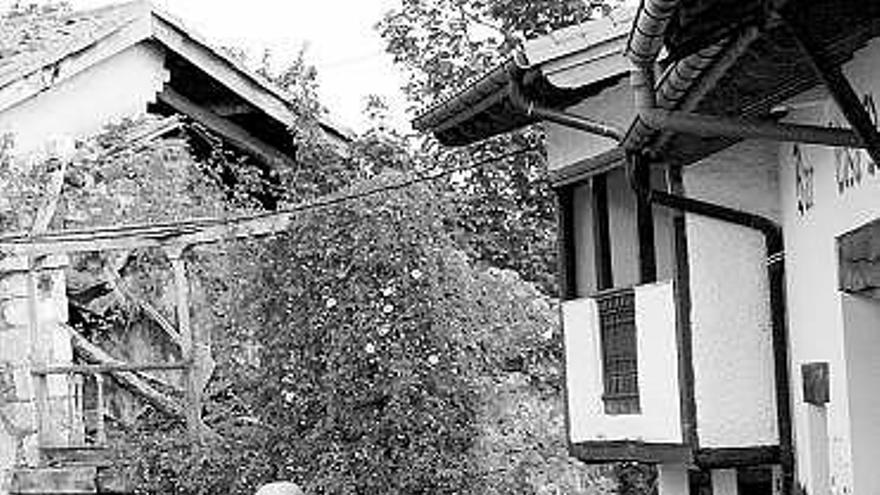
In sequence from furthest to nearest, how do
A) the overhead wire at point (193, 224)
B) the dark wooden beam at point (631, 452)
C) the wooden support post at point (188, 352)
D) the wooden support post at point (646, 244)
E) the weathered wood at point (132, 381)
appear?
the weathered wood at point (132, 381) → the wooden support post at point (188, 352) → the overhead wire at point (193, 224) → the wooden support post at point (646, 244) → the dark wooden beam at point (631, 452)

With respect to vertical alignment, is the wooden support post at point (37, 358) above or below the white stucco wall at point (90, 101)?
below

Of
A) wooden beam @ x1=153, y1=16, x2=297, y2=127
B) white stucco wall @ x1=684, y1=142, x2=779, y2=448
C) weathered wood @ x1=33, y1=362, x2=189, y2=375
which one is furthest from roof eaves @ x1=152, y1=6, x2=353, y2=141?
white stucco wall @ x1=684, y1=142, x2=779, y2=448

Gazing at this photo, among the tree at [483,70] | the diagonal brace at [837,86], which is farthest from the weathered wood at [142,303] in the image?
the diagonal brace at [837,86]

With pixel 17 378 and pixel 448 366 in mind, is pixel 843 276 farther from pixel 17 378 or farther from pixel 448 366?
pixel 17 378

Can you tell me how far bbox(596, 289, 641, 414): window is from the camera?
12.2m

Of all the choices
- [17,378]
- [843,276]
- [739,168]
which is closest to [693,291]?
[739,168]

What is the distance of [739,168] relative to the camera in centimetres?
1058

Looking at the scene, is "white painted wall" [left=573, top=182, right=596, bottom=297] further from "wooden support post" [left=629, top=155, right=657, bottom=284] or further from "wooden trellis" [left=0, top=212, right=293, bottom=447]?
"wooden trellis" [left=0, top=212, right=293, bottom=447]

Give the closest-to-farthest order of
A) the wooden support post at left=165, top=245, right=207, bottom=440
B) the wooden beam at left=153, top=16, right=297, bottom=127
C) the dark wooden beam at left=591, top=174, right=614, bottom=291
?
the dark wooden beam at left=591, top=174, right=614, bottom=291, the wooden support post at left=165, top=245, right=207, bottom=440, the wooden beam at left=153, top=16, right=297, bottom=127

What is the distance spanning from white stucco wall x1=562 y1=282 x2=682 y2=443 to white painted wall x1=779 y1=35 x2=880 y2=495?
107 centimetres

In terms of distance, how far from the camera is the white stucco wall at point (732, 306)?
10.6 metres

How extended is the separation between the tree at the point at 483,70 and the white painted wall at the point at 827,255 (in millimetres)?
12937

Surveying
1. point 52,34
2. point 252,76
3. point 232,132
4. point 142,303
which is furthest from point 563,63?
point 232,132

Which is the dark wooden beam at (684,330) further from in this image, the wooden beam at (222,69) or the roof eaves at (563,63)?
the wooden beam at (222,69)
